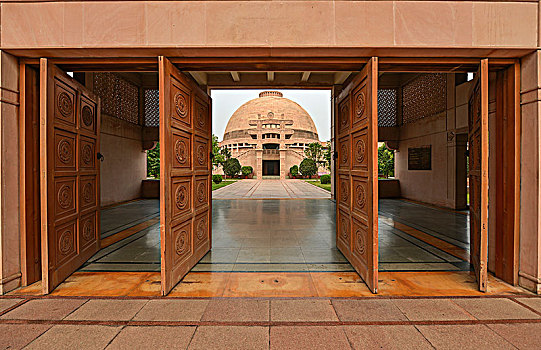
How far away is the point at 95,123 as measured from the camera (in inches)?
178

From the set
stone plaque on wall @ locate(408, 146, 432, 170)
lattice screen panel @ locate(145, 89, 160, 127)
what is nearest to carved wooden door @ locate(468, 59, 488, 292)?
stone plaque on wall @ locate(408, 146, 432, 170)

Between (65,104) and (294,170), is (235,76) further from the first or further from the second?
(294,170)

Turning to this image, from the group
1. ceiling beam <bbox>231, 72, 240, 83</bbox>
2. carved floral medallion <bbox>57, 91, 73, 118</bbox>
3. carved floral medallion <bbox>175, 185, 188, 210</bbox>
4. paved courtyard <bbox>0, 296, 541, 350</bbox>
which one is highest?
ceiling beam <bbox>231, 72, 240, 83</bbox>

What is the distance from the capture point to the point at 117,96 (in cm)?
1180

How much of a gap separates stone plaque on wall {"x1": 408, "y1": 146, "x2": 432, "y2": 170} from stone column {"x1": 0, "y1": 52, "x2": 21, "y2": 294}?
1338cm

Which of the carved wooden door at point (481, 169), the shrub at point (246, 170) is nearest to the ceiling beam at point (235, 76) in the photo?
the carved wooden door at point (481, 169)

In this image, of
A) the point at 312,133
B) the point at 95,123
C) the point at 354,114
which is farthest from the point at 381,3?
the point at 312,133

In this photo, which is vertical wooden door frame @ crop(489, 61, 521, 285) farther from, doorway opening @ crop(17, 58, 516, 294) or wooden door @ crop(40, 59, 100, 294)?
wooden door @ crop(40, 59, 100, 294)

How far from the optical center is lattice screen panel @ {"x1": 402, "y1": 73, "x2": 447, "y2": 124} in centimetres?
1066

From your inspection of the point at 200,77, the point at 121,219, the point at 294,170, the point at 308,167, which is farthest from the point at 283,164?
the point at 200,77

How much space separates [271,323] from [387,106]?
13.9 m

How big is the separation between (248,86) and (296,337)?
24.8 ft

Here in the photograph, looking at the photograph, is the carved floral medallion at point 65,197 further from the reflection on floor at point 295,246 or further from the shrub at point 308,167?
the shrub at point 308,167

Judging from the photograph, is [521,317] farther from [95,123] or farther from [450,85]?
[450,85]
